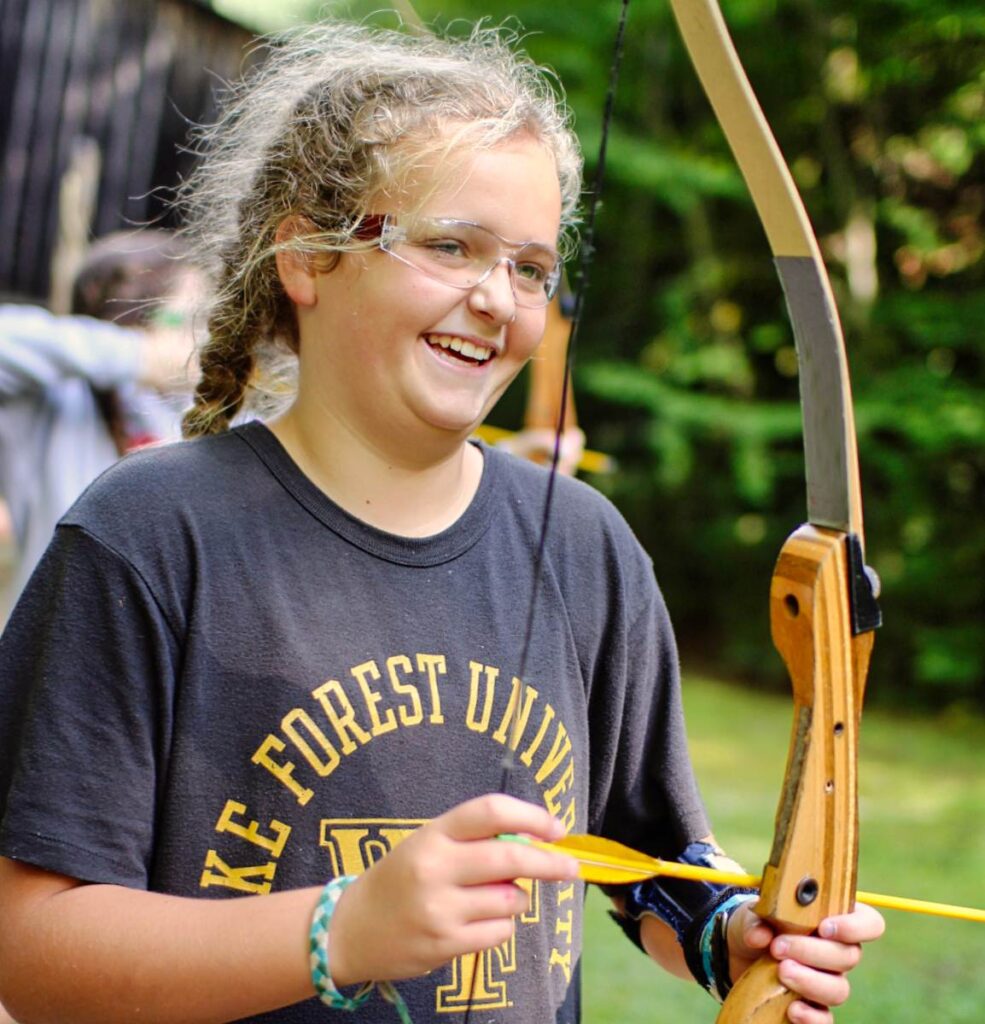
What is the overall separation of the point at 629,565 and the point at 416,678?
345 mm

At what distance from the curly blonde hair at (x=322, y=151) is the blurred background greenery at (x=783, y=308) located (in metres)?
6.09

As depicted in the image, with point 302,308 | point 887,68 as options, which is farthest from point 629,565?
point 887,68

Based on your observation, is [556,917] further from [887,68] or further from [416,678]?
[887,68]

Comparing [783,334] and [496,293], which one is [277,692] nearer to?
[496,293]

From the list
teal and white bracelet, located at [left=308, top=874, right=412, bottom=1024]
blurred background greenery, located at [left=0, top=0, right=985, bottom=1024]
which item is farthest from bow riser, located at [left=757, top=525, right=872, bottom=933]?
blurred background greenery, located at [left=0, top=0, right=985, bottom=1024]

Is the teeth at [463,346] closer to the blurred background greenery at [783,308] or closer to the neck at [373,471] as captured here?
the neck at [373,471]

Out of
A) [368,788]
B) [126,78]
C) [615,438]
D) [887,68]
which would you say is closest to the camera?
[368,788]

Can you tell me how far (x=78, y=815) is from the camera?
44.5 inches

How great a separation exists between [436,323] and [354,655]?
333 millimetres

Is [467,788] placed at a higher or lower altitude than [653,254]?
lower

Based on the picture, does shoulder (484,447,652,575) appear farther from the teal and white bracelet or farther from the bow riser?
the teal and white bracelet

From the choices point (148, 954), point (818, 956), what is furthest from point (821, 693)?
point (148, 954)

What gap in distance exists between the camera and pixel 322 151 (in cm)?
140

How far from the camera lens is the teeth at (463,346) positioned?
129cm
